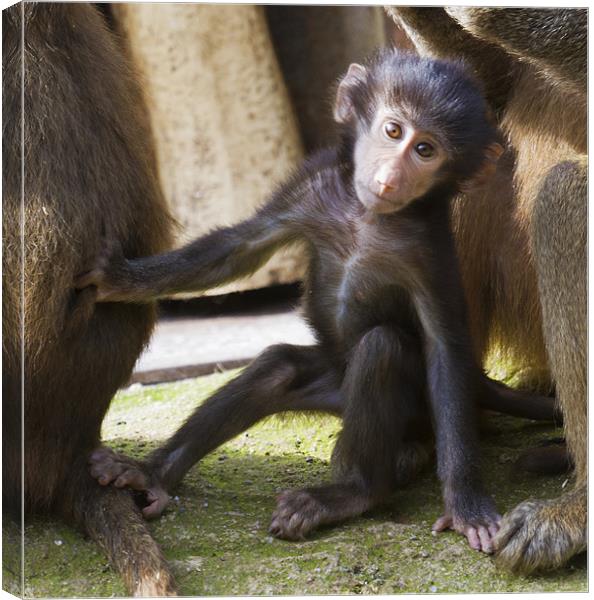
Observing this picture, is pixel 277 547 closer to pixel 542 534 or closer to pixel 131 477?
pixel 131 477

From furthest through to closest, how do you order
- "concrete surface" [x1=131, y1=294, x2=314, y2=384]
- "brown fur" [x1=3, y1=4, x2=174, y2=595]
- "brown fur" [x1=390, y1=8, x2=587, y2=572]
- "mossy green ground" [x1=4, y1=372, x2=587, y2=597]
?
"concrete surface" [x1=131, y1=294, x2=314, y2=384]
"brown fur" [x1=390, y1=8, x2=587, y2=572]
"brown fur" [x1=3, y1=4, x2=174, y2=595]
"mossy green ground" [x1=4, y1=372, x2=587, y2=597]

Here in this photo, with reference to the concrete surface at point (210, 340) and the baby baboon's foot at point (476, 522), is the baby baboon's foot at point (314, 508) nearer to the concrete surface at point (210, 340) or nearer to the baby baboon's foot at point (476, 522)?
the baby baboon's foot at point (476, 522)

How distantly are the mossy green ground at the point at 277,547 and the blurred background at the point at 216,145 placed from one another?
120cm

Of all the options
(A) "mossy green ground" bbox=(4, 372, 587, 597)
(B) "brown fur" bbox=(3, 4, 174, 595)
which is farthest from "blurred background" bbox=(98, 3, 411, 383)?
(B) "brown fur" bbox=(3, 4, 174, 595)

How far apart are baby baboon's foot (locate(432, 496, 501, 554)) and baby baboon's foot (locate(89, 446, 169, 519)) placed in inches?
30.4

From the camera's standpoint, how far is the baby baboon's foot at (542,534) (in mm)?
3303

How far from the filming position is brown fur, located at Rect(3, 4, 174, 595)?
3287mm

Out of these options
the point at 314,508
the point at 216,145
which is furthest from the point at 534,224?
the point at 216,145

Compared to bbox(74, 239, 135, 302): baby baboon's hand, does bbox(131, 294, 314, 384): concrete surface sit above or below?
below

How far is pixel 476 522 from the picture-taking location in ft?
10.9

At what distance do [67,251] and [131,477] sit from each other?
656mm

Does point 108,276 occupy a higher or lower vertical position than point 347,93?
lower

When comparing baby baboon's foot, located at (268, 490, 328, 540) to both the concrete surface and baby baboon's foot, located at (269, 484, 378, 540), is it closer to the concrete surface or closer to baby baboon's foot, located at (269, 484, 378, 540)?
baby baboon's foot, located at (269, 484, 378, 540)

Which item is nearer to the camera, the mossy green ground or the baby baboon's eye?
the mossy green ground
